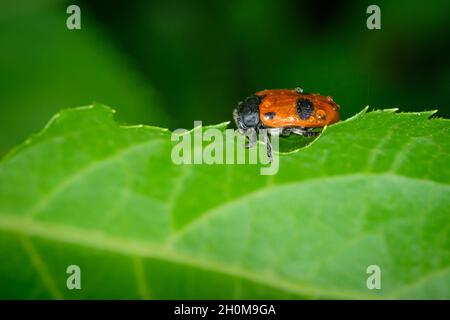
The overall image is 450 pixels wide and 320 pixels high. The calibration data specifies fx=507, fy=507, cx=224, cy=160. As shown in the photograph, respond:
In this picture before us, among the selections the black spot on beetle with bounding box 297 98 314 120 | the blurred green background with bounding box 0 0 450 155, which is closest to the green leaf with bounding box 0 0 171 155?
the blurred green background with bounding box 0 0 450 155

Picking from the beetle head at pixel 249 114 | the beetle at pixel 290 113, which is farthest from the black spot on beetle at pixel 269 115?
the beetle head at pixel 249 114

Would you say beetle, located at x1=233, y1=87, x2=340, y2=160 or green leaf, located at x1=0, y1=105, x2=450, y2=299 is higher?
beetle, located at x1=233, y1=87, x2=340, y2=160

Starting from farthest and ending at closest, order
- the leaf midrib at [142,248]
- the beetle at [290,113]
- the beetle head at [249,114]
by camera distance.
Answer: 1. the beetle head at [249,114]
2. the beetle at [290,113]
3. the leaf midrib at [142,248]

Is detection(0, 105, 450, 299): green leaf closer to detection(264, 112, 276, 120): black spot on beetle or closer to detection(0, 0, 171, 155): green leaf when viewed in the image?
detection(264, 112, 276, 120): black spot on beetle

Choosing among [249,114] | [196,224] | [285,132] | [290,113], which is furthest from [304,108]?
[196,224]

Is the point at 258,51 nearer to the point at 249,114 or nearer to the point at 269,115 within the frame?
the point at 249,114

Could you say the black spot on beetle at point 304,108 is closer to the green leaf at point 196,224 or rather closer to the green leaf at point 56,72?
the green leaf at point 56,72
